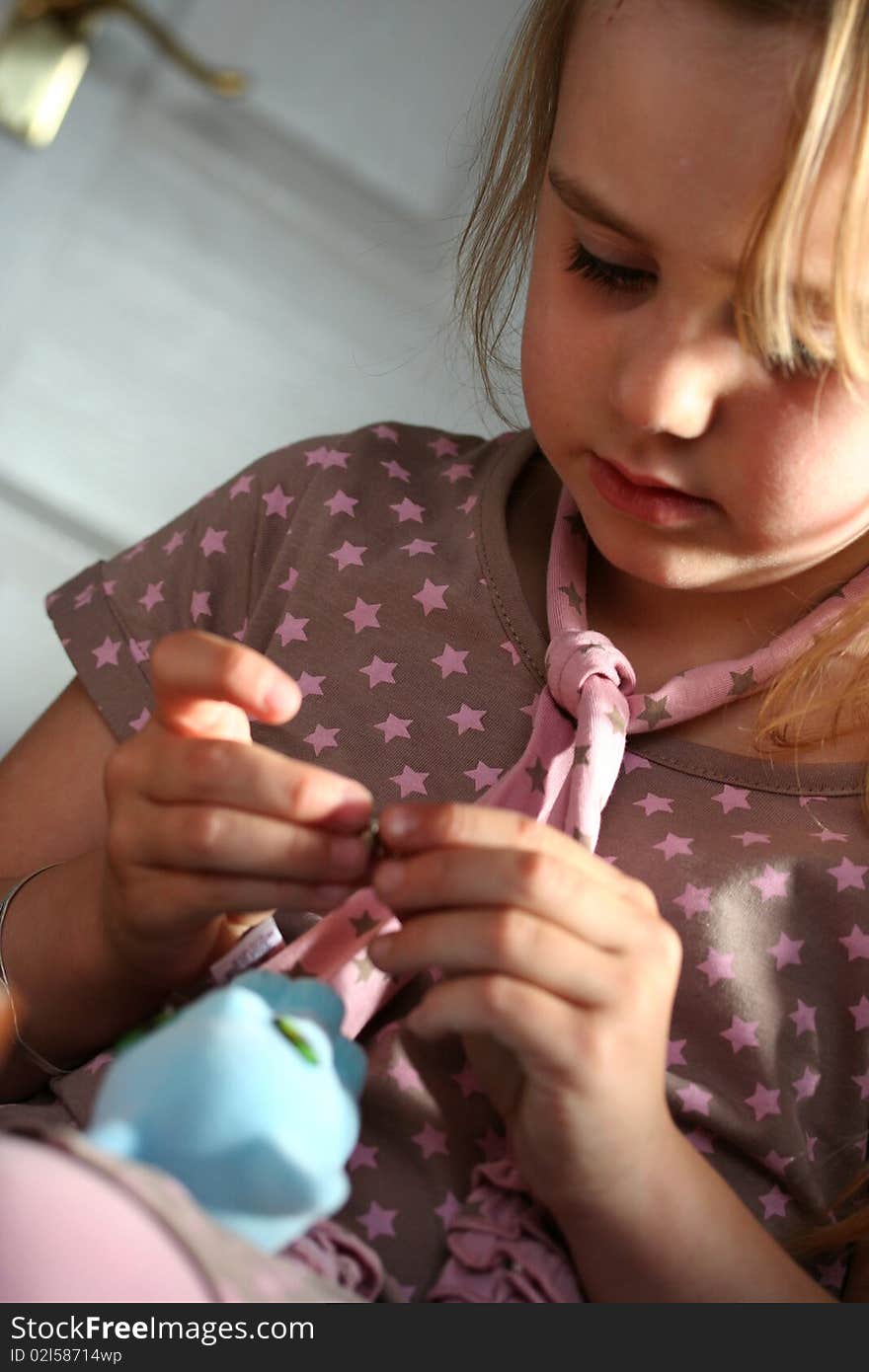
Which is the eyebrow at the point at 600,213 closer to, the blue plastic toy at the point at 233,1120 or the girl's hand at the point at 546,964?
the girl's hand at the point at 546,964

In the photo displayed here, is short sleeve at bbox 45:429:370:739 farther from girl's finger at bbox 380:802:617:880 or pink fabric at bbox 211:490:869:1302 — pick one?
girl's finger at bbox 380:802:617:880

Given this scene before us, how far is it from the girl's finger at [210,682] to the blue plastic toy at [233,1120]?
15 centimetres

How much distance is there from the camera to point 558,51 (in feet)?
2.49

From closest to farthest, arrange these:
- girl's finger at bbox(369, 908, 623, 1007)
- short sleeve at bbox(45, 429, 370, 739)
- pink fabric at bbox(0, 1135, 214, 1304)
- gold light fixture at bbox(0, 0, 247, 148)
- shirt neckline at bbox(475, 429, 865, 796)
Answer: pink fabric at bbox(0, 1135, 214, 1304)
girl's finger at bbox(369, 908, 623, 1007)
shirt neckline at bbox(475, 429, 865, 796)
short sleeve at bbox(45, 429, 370, 739)
gold light fixture at bbox(0, 0, 247, 148)

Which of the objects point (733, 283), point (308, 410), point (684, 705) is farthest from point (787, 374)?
point (308, 410)

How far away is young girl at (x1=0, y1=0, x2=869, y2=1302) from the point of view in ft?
1.83

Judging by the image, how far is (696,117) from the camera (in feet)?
1.90

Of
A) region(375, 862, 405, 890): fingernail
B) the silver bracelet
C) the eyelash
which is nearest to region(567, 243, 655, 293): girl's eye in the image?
the eyelash

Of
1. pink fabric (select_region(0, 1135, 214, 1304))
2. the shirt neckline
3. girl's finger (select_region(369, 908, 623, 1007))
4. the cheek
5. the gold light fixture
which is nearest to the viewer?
pink fabric (select_region(0, 1135, 214, 1304))

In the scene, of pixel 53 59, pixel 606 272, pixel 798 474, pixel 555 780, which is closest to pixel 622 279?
pixel 606 272

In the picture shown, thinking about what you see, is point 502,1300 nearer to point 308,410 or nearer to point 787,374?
point 787,374

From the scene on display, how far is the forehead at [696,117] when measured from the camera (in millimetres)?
569

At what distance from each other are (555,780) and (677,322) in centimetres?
21

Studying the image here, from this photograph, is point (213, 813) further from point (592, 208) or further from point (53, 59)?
point (53, 59)
